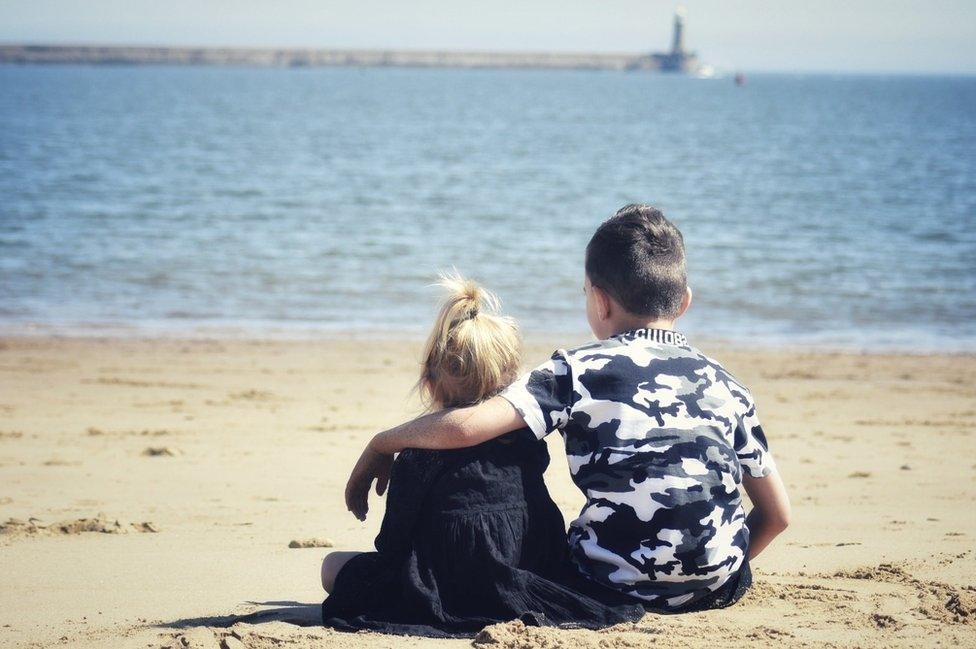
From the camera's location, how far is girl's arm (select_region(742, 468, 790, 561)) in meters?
2.94

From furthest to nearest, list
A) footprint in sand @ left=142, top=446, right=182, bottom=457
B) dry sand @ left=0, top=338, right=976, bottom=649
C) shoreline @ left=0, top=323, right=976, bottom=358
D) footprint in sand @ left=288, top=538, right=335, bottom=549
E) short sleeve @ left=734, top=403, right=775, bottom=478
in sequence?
1. shoreline @ left=0, top=323, right=976, bottom=358
2. footprint in sand @ left=142, top=446, right=182, bottom=457
3. footprint in sand @ left=288, top=538, right=335, bottom=549
4. dry sand @ left=0, top=338, right=976, bottom=649
5. short sleeve @ left=734, top=403, right=775, bottom=478

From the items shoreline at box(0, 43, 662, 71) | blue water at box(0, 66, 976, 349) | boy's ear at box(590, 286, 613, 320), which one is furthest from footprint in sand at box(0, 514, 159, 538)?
shoreline at box(0, 43, 662, 71)

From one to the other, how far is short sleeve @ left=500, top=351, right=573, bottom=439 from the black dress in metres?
0.15

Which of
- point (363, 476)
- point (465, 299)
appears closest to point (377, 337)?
point (363, 476)

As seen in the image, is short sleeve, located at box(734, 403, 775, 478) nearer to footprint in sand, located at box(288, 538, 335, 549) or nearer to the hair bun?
the hair bun

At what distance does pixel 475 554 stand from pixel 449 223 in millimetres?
15887

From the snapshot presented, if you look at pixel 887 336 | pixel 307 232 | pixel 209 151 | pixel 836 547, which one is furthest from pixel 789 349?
pixel 209 151

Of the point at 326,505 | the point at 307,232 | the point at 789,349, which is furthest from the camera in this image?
the point at 307,232

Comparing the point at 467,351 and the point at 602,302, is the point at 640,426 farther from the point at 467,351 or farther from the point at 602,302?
the point at 467,351

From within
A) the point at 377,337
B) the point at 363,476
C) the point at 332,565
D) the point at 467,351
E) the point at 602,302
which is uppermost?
the point at 602,302

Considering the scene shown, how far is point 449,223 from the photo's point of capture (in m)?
18.5

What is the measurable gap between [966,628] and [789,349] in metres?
6.88

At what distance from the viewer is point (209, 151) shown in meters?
31.6

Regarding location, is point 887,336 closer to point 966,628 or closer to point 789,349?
point 789,349
